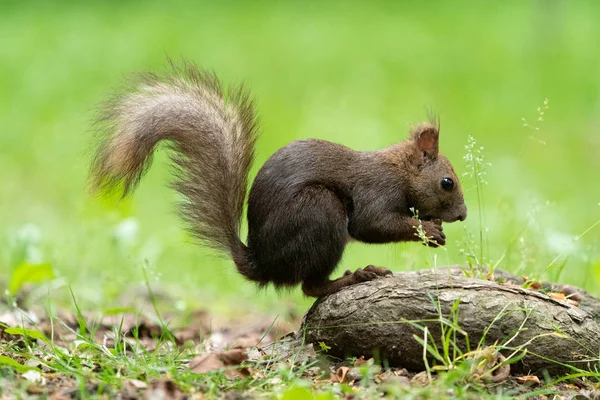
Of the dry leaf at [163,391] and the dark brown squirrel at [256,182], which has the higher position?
the dark brown squirrel at [256,182]

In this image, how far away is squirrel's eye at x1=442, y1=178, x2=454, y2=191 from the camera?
410cm

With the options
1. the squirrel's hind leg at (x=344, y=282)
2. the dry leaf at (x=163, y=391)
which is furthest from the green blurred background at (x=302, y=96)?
the dry leaf at (x=163, y=391)

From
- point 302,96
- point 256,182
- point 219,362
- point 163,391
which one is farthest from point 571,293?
point 302,96

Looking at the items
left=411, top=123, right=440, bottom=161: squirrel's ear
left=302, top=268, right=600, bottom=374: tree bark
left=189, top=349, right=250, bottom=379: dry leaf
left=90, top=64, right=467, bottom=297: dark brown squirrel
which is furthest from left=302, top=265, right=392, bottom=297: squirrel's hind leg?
Answer: left=411, top=123, right=440, bottom=161: squirrel's ear

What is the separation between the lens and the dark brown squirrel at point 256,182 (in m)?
3.63

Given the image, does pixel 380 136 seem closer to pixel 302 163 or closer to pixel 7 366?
pixel 302 163

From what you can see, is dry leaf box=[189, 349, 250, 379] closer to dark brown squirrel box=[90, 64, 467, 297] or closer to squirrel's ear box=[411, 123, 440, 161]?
dark brown squirrel box=[90, 64, 467, 297]

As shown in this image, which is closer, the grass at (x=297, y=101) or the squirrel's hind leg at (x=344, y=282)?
the squirrel's hind leg at (x=344, y=282)

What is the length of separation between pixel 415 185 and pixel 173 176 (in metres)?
1.11

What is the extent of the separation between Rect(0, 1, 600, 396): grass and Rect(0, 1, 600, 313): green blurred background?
0.09 ft

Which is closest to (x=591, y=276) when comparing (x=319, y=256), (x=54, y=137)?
(x=319, y=256)

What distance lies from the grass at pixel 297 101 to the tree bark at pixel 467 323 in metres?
1.46

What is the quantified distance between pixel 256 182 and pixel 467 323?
109 centimetres

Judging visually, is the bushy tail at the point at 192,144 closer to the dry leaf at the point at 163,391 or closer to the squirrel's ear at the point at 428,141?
the squirrel's ear at the point at 428,141
